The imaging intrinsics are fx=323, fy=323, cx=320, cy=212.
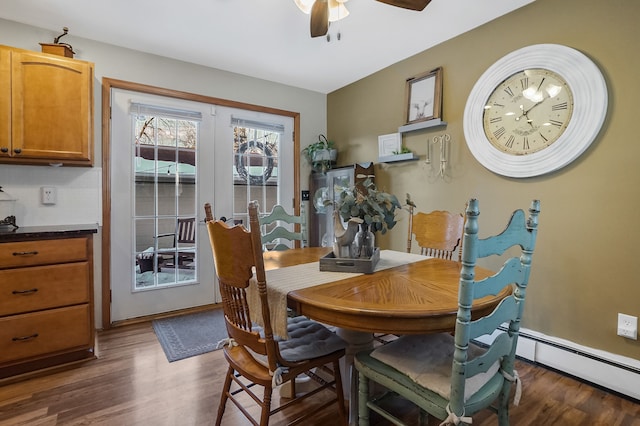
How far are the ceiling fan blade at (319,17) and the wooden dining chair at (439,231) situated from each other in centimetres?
132

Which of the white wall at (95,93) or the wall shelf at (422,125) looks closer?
the white wall at (95,93)

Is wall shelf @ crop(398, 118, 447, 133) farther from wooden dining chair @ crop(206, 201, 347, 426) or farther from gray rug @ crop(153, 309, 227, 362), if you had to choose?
gray rug @ crop(153, 309, 227, 362)

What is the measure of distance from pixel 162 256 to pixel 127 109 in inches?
54.3

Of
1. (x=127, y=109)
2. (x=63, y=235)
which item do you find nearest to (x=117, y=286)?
(x=63, y=235)

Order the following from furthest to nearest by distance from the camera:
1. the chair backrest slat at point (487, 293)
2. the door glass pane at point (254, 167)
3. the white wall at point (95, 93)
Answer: the door glass pane at point (254, 167) < the white wall at point (95, 93) < the chair backrest slat at point (487, 293)

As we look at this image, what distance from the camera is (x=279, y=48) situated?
293 centimetres

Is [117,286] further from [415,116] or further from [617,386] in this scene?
[617,386]

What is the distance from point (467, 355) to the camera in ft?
3.91

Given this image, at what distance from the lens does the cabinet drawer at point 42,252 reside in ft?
6.54

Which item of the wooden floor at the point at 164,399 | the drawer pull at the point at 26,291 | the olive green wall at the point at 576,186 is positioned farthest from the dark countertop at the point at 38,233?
the olive green wall at the point at 576,186

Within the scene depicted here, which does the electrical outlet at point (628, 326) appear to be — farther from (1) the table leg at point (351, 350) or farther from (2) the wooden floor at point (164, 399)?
(1) the table leg at point (351, 350)

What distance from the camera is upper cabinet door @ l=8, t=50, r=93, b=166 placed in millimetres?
2234

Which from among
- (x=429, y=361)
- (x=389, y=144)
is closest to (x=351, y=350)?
(x=429, y=361)

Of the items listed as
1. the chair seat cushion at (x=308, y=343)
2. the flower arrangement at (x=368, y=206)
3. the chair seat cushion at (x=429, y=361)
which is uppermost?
the flower arrangement at (x=368, y=206)
